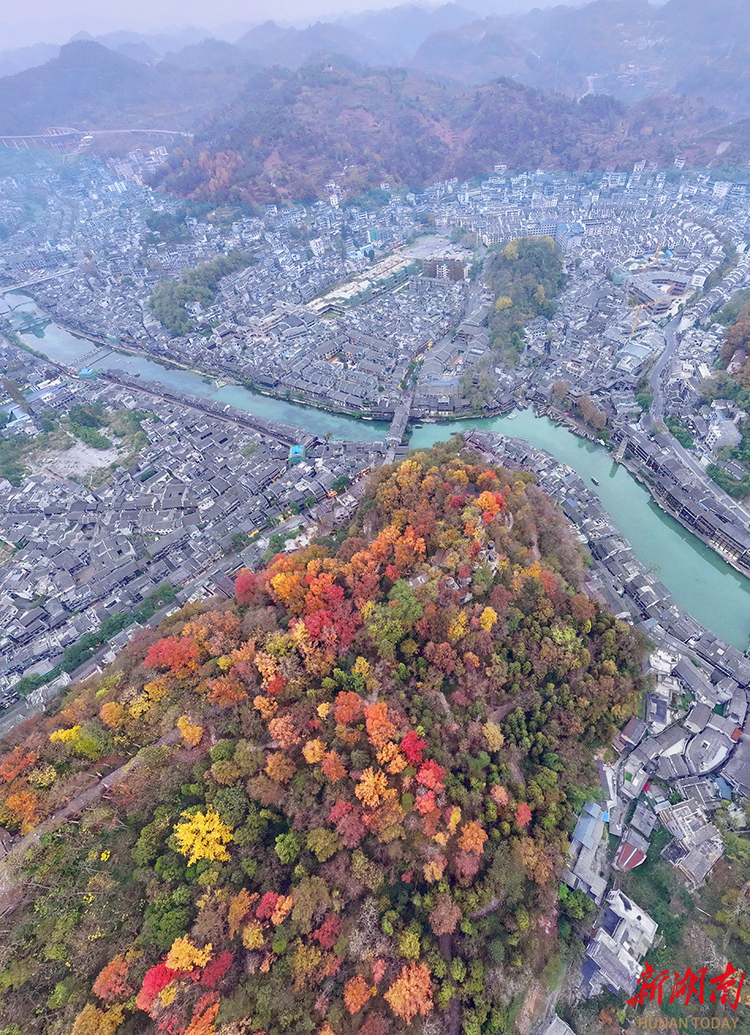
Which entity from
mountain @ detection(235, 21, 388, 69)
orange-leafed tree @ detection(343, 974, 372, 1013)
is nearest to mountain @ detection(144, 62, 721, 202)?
mountain @ detection(235, 21, 388, 69)

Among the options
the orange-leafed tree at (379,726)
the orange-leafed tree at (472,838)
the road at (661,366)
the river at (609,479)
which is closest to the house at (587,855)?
the orange-leafed tree at (472,838)

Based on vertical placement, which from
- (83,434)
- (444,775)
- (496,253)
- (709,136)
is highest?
(709,136)

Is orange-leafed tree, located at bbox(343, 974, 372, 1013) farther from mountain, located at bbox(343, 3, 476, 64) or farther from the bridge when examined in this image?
mountain, located at bbox(343, 3, 476, 64)

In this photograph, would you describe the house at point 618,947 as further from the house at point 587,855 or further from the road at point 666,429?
the road at point 666,429

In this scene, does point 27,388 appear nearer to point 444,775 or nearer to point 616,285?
point 444,775

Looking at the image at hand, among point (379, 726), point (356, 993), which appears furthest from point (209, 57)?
point (356, 993)

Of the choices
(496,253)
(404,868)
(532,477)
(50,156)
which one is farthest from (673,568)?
(50,156)
